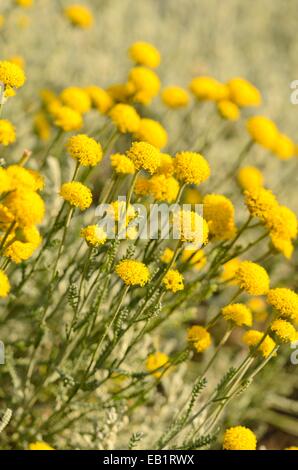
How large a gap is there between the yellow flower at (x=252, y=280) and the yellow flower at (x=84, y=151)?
629mm

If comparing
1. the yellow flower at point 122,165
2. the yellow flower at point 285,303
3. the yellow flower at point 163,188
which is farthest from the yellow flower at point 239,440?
the yellow flower at point 122,165

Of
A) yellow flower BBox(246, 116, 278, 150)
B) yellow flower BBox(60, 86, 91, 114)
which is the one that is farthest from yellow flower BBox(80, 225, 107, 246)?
yellow flower BBox(246, 116, 278, 150)

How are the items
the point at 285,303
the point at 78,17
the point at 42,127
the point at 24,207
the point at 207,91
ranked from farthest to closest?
the point at 42,127 → the point at 78,17 → the point at 207,91 → the point at 285,303 → the point at 24,207

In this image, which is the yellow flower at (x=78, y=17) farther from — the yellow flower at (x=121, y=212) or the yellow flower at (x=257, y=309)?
the yellow flower at (x=121, y=212)

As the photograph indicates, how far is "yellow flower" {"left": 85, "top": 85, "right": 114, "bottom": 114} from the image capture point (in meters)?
2.97

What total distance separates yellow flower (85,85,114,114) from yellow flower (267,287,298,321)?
1360 mm

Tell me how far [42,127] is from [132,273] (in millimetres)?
2248

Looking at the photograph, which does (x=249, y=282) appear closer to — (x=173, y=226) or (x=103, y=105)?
(x=173, y=226)

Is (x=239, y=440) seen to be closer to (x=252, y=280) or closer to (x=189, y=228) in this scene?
(x=252, y=280)

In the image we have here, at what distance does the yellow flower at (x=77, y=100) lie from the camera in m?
2.85

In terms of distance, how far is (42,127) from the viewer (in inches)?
155

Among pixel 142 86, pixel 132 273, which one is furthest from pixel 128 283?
pixel 142 86

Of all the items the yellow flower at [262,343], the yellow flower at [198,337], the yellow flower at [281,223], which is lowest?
the yellow flower at [198,337]

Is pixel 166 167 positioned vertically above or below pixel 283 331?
above
